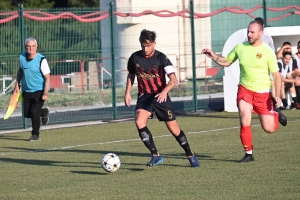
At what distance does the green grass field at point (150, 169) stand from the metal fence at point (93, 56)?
8.75 feet

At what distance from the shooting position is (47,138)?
15977 millimetres

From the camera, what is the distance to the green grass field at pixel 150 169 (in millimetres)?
8906

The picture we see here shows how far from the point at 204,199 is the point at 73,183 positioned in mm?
2137

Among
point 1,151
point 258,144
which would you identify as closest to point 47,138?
point 1,151

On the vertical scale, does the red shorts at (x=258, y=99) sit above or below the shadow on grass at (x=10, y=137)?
above

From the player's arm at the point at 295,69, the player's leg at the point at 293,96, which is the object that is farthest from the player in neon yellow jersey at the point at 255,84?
the player's arm at the point at 295,69

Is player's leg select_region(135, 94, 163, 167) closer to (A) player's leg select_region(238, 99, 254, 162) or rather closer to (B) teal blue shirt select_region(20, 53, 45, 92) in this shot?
(A) player's leg select_region(238, 99, 254, 162)

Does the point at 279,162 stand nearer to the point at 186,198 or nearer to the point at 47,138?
the point at 186,198

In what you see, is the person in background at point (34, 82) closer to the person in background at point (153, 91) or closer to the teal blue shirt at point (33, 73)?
the teal blue shirt at point (33, 73)

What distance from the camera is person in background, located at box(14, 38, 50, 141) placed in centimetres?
1522

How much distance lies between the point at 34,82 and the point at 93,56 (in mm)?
5604

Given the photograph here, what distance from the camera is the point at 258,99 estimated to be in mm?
11211

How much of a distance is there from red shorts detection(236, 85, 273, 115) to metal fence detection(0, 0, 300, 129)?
25.1 ft

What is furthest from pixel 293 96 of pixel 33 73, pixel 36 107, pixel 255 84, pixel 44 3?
pixel 44 3
